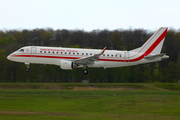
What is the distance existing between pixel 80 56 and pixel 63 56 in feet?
7.91

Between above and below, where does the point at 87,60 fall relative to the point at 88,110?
above

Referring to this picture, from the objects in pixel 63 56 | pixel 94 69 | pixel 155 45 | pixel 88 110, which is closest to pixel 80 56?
pixel 63 56

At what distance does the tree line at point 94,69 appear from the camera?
202 ft

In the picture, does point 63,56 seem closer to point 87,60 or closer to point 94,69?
point 87,60

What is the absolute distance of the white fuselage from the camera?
3153 cm

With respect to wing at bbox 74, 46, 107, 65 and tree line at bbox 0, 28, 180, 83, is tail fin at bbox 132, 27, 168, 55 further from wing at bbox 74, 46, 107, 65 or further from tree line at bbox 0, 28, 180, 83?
tree line at bbox 0, 28, 180, 83

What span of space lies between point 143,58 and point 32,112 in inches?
822

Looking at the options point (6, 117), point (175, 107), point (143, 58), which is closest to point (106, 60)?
point (143, 58)

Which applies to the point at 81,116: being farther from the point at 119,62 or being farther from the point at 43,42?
the point at 43,42

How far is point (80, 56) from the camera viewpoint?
3191cm

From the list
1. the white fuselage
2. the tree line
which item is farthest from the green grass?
the tree line

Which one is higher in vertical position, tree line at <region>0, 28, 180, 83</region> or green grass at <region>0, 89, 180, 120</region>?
tree line at <region>0, 28, 180, 83</region>

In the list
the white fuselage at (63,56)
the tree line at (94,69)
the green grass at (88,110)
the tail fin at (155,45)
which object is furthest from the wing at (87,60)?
the tree line at (94,69)

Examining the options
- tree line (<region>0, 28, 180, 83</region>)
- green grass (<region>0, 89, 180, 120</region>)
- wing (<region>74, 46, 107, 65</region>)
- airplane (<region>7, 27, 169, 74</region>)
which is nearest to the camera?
green grass (<region>0, 89, 180, 120</region>)
